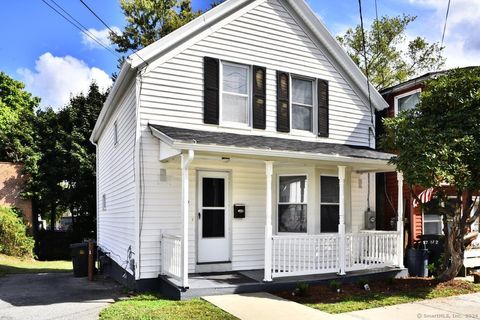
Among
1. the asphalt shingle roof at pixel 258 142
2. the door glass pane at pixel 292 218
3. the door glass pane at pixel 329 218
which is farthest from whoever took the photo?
the door glass pane at pixel 329 218

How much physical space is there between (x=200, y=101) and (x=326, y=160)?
10.3 feet

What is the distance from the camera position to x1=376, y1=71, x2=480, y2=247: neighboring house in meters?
12.2

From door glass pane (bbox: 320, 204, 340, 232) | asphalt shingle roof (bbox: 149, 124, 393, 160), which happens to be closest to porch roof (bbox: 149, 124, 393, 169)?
asphalt shingle roof (bbox: 149, 124, 393, 160)

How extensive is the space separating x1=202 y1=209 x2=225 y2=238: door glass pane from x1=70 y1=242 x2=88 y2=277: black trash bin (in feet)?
14.2

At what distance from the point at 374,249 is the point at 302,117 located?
3.78 meters

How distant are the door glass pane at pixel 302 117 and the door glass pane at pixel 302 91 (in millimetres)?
165

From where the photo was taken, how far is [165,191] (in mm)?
8883

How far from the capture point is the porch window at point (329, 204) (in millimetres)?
10289

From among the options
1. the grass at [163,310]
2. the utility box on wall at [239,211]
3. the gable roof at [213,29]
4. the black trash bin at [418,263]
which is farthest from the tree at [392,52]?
the grass at [163,310]

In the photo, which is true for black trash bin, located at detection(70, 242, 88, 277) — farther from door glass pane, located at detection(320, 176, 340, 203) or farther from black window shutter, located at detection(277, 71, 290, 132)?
door glass pane, located at detection(320, 176, 340, 203)

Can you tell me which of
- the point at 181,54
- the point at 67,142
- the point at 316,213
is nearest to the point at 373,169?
the point at 316,213

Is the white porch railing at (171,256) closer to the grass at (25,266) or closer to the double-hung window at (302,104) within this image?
the double-hung window at (302,104)

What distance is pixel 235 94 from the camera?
32.8 feet

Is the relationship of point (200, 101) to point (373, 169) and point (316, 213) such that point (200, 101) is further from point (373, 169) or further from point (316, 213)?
point (373, 169)
